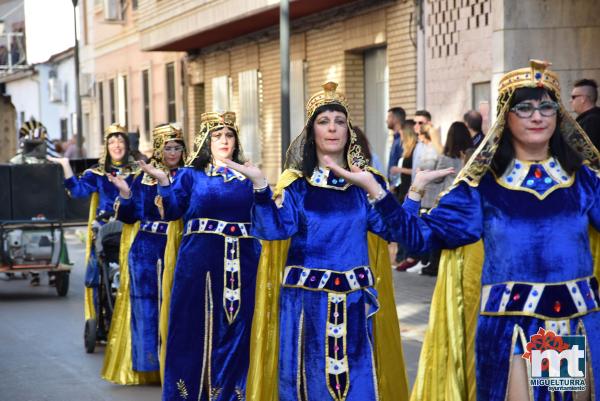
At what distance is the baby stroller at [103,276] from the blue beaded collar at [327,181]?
452cm

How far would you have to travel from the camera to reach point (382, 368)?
21.5ft

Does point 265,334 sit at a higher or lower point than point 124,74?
lower

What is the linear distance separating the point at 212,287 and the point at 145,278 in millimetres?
1610

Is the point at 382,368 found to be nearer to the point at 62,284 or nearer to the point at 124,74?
the point at 62,284

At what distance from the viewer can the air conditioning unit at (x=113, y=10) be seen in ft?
111

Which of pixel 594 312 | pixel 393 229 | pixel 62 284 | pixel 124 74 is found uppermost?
pixel 124 74

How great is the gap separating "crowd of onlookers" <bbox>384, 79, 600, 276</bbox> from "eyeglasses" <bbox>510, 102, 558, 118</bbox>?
6.99 meters

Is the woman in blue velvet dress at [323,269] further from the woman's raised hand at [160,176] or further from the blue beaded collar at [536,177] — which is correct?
the woman's raised hand at [160,176]

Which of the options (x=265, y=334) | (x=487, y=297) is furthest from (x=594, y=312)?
(x=265, y=334)

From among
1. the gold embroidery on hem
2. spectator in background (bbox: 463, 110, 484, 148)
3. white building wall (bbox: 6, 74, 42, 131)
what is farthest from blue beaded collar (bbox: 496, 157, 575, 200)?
white building wall (bbox: 6, 74, 42, 131)

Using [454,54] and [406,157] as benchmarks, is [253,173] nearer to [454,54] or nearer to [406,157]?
[406,157]

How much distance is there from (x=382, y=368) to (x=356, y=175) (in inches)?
62.8

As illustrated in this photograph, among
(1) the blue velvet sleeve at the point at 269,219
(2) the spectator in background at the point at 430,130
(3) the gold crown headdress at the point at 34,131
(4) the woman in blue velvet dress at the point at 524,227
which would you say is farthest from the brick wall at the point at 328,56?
(4) the woman in blue velvet dress at the point at 524,227

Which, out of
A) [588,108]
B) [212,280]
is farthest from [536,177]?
[588,108]
